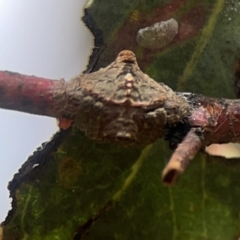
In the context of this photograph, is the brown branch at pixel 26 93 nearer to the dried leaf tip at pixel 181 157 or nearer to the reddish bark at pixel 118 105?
the reddish bark at pixel 118 105

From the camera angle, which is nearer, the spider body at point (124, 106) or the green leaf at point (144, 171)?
the spider body at point (124, 106)

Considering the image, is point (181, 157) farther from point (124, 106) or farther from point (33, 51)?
point (33, 51)

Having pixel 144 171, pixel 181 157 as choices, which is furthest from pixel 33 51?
pixel 181 157

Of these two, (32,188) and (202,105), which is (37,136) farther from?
(202,105)

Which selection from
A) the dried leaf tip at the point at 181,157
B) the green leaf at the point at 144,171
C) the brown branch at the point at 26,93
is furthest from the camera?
the green leaf at the point at 144,171

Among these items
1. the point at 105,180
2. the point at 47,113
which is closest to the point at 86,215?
the point at 105,180

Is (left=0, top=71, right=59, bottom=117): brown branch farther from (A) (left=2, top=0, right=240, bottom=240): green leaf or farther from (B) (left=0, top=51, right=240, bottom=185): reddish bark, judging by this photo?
(A) (left=2, top=0, right=240, bottom=240): green leaf

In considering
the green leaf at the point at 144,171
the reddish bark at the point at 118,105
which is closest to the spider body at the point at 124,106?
the reddish bark at the point at 118,105
